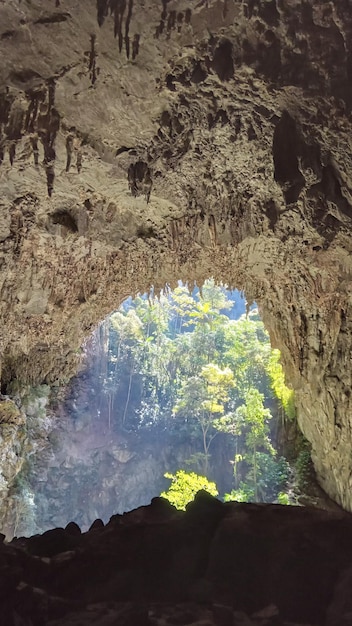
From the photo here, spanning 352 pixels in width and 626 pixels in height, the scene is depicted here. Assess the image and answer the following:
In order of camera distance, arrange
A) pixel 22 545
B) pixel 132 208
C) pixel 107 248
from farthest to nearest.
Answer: pixel 107 248 < pixel 132 208 < pixel 22 545

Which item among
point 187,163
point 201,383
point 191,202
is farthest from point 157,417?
point 187,163

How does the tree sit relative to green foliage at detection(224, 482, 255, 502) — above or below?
above

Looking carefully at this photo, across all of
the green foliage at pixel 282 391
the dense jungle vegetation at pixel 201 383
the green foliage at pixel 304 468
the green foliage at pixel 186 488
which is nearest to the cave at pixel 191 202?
the green foliage at pixel 304 468

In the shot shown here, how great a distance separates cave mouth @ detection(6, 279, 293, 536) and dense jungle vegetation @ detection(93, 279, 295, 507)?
0.04 meters

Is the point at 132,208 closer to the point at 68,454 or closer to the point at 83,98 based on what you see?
the point at 83,98

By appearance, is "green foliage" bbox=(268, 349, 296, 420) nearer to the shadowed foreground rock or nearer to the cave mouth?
the cave mouth

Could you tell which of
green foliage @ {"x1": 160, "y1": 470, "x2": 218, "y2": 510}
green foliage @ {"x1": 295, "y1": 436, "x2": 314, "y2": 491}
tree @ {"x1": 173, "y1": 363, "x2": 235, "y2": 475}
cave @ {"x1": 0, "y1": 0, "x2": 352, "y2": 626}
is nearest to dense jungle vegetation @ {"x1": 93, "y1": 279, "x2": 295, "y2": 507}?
tree @ {"x1": 173, "y1": 363, "x2": 235, "y2": 475}

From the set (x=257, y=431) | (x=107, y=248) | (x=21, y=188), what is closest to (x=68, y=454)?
(x=257, y=431)

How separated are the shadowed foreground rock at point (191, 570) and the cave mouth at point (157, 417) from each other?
38.1 feet

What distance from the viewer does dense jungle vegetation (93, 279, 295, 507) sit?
49.7 feet

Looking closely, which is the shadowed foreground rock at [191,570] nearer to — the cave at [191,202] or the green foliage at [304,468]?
the cave at [191,202]

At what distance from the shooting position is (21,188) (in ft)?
13.9

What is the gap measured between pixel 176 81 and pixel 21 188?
1950 millimetres

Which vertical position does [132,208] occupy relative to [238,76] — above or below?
above
